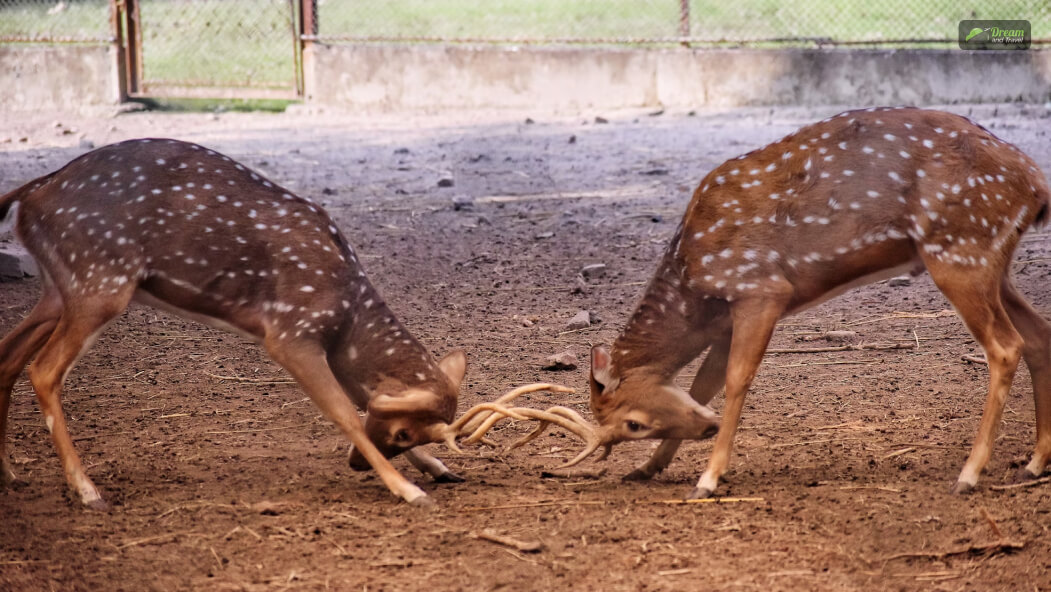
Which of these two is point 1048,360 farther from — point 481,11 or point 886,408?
point 481,11

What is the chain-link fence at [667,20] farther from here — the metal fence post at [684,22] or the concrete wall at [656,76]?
the concrete wall at [656,76]

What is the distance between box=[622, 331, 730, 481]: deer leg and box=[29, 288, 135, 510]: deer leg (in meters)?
2.03

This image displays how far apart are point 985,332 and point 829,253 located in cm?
61

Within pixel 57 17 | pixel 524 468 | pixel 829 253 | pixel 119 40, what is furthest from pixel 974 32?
pixel 57 17

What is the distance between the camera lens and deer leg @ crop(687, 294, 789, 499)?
4410 millimetres

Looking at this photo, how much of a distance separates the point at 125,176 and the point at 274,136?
363 inches

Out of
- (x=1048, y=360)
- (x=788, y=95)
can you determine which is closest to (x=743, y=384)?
(x=1048, y=360)

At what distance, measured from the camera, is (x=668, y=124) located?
13477 mm

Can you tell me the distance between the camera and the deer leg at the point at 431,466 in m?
4.64

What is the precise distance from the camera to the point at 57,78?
1566 centimetres

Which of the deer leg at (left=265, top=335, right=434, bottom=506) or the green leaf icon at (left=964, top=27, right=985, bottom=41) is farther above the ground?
the green leaf icon at (left=964, top=27, right=985, bottom=41)

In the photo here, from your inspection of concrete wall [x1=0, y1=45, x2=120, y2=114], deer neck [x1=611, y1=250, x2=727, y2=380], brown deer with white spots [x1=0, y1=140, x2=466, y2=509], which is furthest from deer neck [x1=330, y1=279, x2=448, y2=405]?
concrete wall [x1=0, y1=45, x2=120, y2=114]

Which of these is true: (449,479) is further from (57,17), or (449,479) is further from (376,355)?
(57,17)

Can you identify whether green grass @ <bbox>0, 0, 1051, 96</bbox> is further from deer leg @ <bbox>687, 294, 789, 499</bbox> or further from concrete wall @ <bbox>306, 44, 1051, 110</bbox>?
deer leg @ <bbox>687, 294, 789, 499</bbox>
